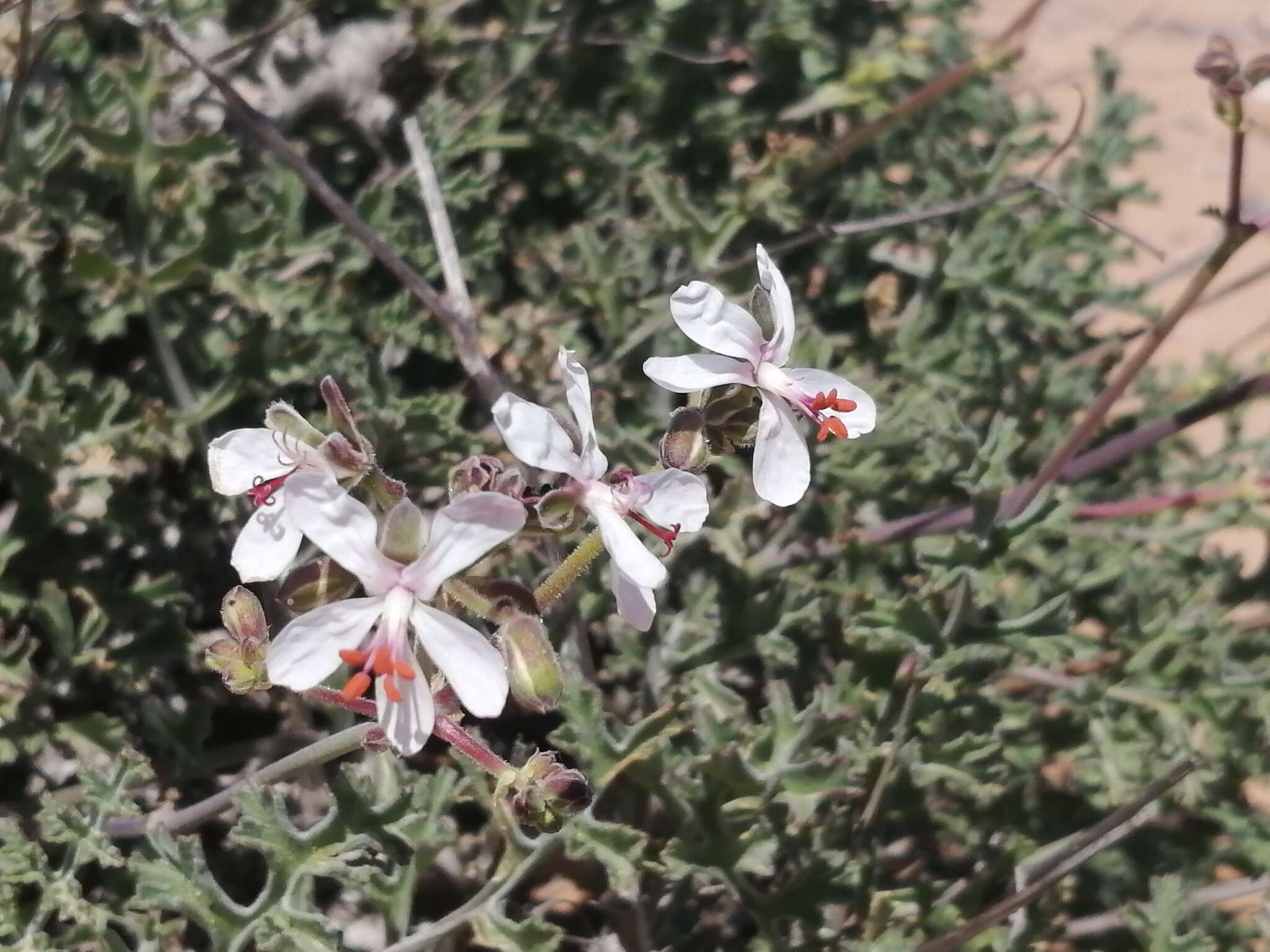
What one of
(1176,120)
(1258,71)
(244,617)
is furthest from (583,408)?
(1176,120)

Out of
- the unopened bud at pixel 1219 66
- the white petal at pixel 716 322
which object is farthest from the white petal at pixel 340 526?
the unopened bud at pixel 1219 66

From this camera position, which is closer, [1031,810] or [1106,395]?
[1106,395]

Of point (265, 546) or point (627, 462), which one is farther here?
point (627, 462)

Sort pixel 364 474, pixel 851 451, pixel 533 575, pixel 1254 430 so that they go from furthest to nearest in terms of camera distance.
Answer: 1. pixel 1254 430
2. pixel 851 451
3. pixel 533 575
4. pixel 364 474

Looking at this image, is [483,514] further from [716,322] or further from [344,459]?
[716,322]

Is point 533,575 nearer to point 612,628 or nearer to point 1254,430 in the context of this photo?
point 612,628

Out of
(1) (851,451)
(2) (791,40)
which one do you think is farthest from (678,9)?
(1) (851,451)
